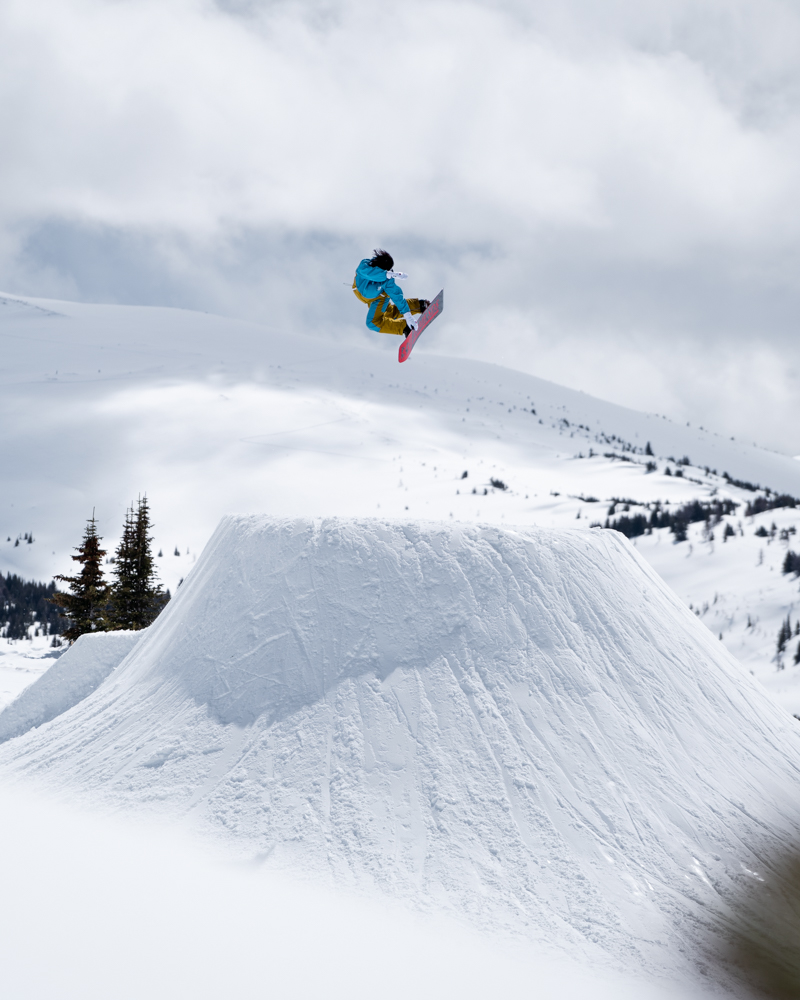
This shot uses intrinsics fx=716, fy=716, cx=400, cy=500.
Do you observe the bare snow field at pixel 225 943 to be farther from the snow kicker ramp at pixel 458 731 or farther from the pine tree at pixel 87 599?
the pine tree at pixel 87 599

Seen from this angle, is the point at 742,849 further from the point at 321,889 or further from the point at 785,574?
the point at 785,574

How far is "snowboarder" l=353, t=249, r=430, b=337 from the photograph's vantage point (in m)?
10.4

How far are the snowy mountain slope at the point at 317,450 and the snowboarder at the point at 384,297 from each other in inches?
616

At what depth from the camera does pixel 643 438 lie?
3642 inches

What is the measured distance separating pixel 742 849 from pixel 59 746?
31.0 ft

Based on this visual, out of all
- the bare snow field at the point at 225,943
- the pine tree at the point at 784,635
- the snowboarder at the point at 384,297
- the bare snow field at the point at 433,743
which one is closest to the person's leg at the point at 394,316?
the snowboarder at the point at 384,297

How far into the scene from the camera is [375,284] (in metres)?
10.7

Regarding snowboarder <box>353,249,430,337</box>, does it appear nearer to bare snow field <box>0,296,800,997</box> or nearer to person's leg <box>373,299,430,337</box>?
person's leg <box>373,299,430,337</box>

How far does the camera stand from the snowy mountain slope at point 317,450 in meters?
39.8

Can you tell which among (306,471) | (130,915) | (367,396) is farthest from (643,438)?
(130,915)

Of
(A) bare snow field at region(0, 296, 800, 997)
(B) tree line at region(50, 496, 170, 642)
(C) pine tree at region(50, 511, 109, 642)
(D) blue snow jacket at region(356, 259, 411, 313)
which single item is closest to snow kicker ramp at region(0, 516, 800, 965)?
(A) bare snow field at region(0, 296, 800, 997)

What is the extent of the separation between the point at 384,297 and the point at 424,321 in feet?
5.84

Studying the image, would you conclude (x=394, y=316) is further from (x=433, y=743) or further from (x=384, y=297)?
(x=433, y=743)

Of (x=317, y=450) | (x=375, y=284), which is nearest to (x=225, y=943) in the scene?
(x=375, y=284)
